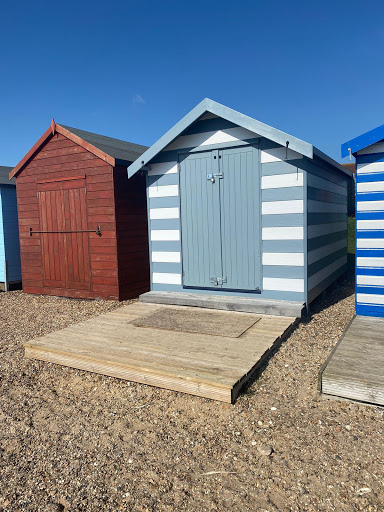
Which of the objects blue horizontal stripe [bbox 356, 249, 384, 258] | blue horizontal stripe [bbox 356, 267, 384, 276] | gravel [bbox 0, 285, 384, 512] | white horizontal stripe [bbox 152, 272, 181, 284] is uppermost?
blue horizontal stripe [bbox 356, 249, 384, 258]

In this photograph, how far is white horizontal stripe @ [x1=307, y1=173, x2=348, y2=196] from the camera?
5.76 meters

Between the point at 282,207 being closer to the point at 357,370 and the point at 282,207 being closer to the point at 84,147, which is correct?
the point at 357,370

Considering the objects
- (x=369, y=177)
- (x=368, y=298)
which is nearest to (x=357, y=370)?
(x=368, y=298)

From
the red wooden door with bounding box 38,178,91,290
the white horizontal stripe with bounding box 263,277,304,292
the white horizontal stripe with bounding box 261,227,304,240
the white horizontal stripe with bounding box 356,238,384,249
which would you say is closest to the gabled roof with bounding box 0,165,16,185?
the red wooden door with bounding box 38,178,91,290

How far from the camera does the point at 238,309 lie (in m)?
5.72

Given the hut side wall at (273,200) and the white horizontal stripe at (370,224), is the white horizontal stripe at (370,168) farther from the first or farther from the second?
the hut side wall at (273,200)

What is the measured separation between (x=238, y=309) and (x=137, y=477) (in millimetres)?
3461

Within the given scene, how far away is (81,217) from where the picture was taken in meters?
7.89

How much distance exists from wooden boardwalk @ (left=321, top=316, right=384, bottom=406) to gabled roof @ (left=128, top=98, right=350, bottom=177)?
244cm

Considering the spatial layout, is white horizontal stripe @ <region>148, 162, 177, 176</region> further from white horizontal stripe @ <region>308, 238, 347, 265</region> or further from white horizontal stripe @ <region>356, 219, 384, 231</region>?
white horizontal stripe @ <region>356, 219, 384, 231</region>

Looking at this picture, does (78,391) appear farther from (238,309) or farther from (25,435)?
(238,309)

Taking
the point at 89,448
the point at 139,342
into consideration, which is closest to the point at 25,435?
the point at 89,448

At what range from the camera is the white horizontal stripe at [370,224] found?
4885 millimetres

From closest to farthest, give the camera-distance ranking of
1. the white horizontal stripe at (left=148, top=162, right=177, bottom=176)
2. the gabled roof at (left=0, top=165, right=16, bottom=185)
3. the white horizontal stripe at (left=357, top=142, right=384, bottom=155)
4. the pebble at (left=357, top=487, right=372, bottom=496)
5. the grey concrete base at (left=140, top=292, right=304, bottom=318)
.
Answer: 1. the pebble at (left=357, top=487, right=372, bottom=496)
2. the white horizontal stripe at (left=357, top=142, right=384, bottom=155)
3. the grey concrete base at (left=140, top=292, right=304, bottom=318)
4. the white horizontal stripe at (left=148, top=162, right=177, bottom=176)
5. the gabled roof at (left=0, top=165, right=16, bottom=185)
